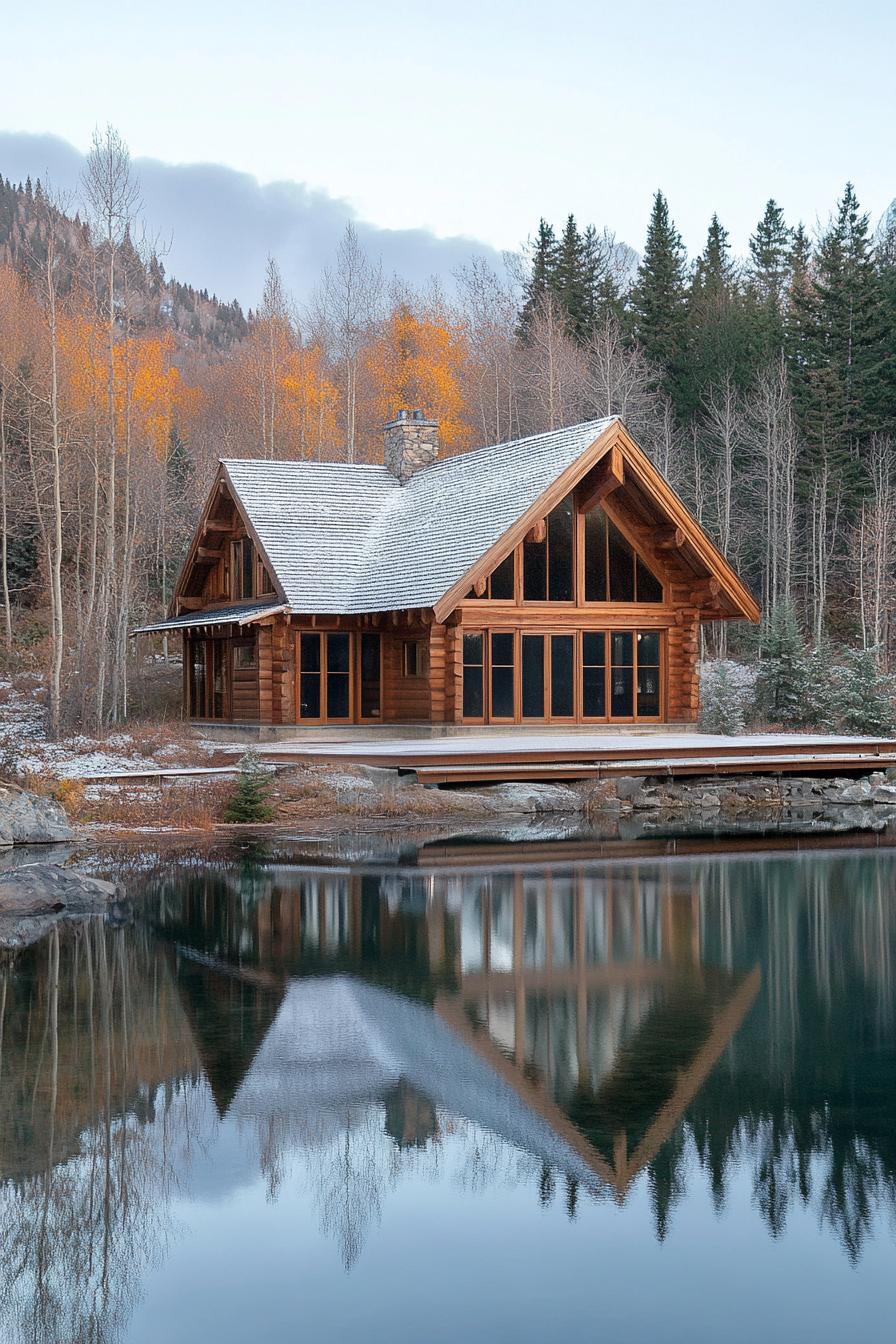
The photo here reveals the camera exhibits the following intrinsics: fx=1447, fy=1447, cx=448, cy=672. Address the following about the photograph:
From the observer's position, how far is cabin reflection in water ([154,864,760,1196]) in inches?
332

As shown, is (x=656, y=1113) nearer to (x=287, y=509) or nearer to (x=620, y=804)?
(x=620, y=804)

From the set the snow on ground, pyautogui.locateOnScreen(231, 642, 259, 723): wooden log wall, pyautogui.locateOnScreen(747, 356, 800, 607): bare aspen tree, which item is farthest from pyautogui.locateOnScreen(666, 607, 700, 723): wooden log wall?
pyautogui.locateOnScreen(747, 356, 800, 607): bare aspen tree

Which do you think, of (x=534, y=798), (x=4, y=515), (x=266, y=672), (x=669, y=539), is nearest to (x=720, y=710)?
(x=669, y=539)

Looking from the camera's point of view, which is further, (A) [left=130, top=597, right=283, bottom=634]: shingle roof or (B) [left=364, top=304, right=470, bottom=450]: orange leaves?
(B) [left=364, top=304, right=470, bottom=450]: orange leaves

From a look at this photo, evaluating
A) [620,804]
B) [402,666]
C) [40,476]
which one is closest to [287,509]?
[402,666]

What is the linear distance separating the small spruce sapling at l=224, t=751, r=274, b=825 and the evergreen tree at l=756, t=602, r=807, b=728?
1826 cm

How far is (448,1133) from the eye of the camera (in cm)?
793

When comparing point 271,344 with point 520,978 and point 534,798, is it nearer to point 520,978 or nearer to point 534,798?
point 534,798

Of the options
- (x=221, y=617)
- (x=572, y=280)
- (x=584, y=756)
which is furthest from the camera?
(x=572, y=280)

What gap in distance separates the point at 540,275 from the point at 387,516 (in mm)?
33268

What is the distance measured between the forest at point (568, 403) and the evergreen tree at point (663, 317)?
96 millimetres

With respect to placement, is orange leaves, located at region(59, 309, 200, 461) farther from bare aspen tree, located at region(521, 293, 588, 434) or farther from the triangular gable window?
bare aspen tree, located at region(521, 293, 588, 434)

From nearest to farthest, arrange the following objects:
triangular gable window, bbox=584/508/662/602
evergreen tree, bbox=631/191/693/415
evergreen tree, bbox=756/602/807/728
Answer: triangular gable window, bbox=584/508/662/602
evergreen tree, bbox=756/602/807/728
evergreen tree, bbox=631/191/693/415

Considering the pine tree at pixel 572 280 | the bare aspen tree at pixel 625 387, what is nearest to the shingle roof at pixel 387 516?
the bare aspen tree at pixel 625 387
